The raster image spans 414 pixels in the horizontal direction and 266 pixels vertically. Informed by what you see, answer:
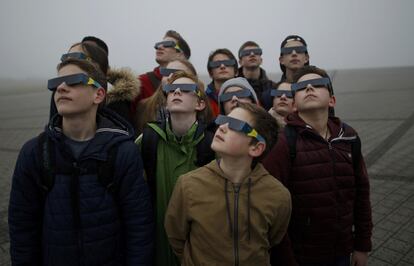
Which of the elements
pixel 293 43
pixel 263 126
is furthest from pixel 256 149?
pixel 293 43

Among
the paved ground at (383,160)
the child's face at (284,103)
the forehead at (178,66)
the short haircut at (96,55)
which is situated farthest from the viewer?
the paved ground at (383,160)

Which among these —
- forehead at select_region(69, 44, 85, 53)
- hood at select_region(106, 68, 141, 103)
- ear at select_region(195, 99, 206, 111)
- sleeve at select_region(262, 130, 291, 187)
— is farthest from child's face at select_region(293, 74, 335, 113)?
forehead at select_region(69, 44, 85, 53)

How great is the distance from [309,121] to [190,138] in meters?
0.94

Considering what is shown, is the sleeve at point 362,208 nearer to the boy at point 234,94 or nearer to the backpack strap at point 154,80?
the boy at point 234,94

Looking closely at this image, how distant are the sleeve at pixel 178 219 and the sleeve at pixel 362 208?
142 cm

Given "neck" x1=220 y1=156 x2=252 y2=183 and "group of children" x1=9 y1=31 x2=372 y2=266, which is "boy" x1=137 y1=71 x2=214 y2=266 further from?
"neck" x1=220 y1=156 x2=252 y2=183

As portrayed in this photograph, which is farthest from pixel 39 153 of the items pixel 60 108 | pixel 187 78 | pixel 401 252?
pixel 401 252

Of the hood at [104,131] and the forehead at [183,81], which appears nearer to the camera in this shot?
the hood at [104,131]

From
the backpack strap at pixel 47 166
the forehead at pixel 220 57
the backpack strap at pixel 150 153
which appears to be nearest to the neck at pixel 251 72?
the forehead at pixel 220 57

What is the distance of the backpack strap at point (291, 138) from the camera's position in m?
2.38

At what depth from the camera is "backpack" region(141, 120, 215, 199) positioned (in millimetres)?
2418

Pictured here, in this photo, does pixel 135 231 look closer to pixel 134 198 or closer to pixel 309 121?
pixel 134 198

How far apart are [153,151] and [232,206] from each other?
74 cm

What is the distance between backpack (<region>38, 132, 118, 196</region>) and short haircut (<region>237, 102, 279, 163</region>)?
94cm
